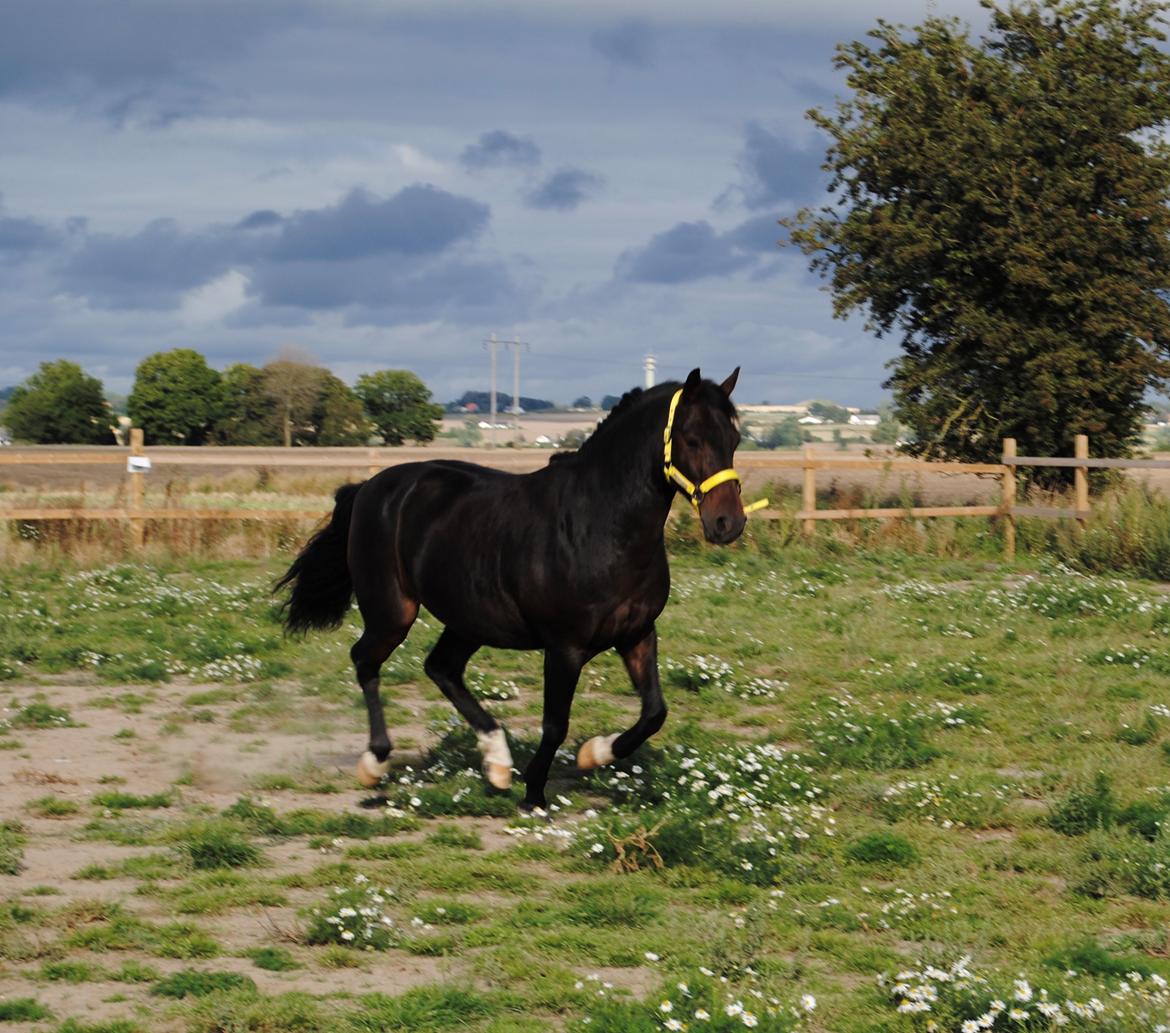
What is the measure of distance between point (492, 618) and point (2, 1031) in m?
3.48

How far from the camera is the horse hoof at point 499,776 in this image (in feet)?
24.1

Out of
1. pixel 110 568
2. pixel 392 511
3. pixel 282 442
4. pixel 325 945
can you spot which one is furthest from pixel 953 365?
pixel 282 442

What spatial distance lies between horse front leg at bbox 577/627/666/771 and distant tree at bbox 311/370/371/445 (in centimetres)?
6991

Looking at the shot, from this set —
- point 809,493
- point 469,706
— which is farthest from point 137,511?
point 469,706

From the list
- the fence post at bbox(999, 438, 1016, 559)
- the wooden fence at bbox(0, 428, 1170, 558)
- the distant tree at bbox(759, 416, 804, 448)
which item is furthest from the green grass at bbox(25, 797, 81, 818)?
the distant tree at bbox(759, 416, 804, 448)

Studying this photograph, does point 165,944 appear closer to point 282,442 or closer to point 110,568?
point 110,568

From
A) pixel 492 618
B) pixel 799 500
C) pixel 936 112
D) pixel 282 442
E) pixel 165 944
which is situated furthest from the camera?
pixel 282 442

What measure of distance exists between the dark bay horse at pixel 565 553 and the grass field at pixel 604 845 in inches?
20.1

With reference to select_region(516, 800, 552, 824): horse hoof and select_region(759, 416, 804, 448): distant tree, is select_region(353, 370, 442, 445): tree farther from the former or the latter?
select_region(516, 800, 552, 824): horse hoof

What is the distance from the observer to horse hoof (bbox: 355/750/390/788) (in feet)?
25.2

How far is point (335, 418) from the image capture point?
252 feet

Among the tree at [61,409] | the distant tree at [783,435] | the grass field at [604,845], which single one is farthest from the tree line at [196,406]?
the grass field at [604,845]

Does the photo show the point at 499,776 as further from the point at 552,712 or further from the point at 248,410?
the point at 248,410

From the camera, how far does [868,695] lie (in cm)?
1035
